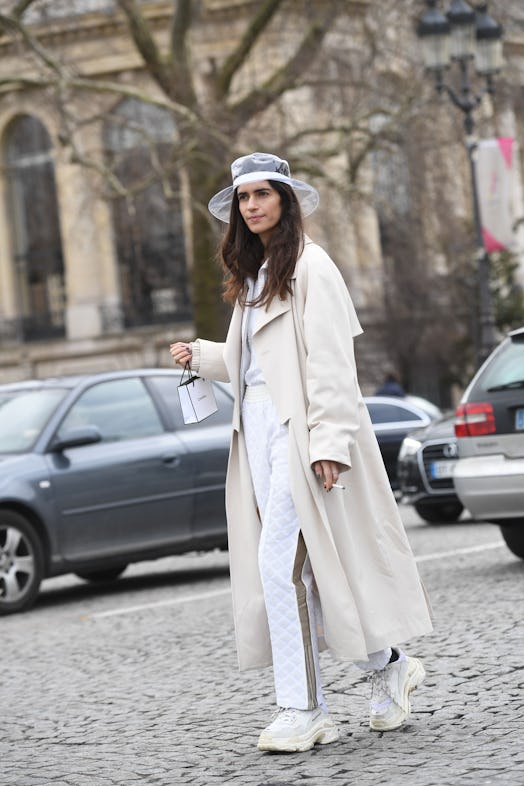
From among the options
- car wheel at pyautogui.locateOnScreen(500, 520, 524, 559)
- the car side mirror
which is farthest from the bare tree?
car wheel at pyautogui.locateOnScreen(500, 520, 524, 559)

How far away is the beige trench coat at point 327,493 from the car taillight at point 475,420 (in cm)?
467

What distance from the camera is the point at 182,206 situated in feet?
101

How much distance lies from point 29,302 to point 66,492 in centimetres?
5151

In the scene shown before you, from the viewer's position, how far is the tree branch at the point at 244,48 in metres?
30.1

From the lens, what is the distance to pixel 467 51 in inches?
935

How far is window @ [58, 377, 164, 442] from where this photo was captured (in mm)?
12234

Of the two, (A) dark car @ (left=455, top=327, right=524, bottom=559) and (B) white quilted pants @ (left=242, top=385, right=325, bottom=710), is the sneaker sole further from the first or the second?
(A) dark car @ (left=455, top=327, right=524, bottom=559)

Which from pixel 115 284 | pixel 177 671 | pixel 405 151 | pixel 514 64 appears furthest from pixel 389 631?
pixel 115 284

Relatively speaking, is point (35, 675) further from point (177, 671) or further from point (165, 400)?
point (165, 400)

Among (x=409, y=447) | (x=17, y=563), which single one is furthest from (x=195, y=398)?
(x=409, y=447)

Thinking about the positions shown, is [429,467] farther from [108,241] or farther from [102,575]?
[108,241]

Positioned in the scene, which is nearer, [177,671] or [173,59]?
[177,671]

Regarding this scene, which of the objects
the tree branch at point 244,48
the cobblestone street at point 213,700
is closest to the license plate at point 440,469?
the cobblestone street at point 213,700

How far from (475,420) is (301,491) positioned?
16.6ft
